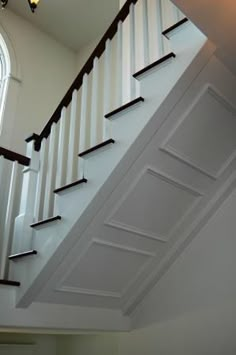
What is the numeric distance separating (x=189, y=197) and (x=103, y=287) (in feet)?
3.33

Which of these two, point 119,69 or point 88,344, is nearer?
point 119,69

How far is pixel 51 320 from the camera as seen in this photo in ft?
8.94

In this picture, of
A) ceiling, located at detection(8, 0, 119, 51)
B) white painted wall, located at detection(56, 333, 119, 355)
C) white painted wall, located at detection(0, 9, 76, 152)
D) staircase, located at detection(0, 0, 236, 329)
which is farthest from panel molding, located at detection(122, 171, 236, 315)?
ceiling, located at detection(8, 0, 119, 51)

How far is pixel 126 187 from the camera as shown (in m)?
2.55

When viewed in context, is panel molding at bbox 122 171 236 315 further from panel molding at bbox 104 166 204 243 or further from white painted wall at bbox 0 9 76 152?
white painted wall at bbox 0 9 76 152

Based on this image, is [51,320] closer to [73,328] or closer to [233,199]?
[73,328]

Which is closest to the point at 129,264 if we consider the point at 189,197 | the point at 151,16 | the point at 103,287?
the point at 103,287

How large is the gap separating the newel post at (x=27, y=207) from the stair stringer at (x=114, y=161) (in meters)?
0.12

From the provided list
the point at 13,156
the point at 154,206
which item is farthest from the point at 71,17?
the point at 154,206

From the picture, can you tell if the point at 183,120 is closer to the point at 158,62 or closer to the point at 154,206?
the point at 158,62

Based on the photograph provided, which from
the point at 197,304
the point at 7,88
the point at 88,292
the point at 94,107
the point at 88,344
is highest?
the point at 94,107

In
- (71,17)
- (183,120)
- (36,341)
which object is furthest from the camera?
(71,17)

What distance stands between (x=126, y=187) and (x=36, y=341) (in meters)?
2.22

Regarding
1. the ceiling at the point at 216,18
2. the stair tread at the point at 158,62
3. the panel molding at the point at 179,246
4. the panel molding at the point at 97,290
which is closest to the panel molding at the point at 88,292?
the panel molding at the point at 97,290
